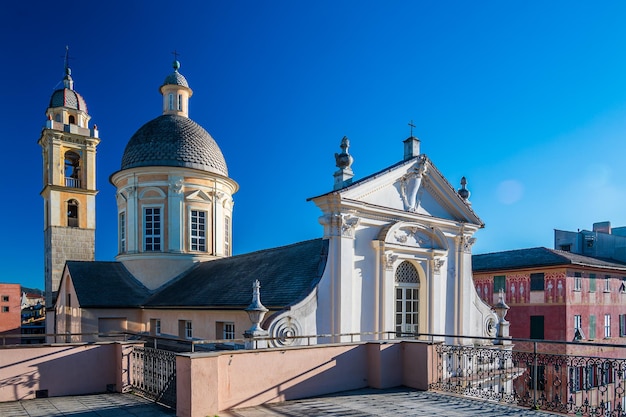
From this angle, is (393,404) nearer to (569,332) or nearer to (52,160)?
(569,332)

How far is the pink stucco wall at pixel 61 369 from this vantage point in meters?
9.59

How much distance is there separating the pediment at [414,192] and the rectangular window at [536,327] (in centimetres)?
1566

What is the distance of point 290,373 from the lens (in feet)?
31.4

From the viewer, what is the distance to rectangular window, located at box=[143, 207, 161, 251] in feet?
77.6

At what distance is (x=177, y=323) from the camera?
19.1m

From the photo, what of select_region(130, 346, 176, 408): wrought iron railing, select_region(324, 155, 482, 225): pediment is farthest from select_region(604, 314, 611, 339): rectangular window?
select_region(130, 346, 176, 408): wrought iron railing

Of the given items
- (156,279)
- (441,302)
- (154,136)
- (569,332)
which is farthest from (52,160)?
(569,332)

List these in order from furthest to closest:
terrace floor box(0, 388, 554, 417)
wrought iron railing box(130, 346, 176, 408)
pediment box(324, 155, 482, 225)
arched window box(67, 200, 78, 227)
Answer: arched window box(67, 200, 78, 227)
pediment box(324, 155, 482, 225)
wrought iron railing box(130, 346, 176, 408)
terrace floor box(0, 388, 554, 417)

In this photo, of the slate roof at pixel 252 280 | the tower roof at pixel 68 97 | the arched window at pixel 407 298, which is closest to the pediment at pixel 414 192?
the arched window at pixel 407 298

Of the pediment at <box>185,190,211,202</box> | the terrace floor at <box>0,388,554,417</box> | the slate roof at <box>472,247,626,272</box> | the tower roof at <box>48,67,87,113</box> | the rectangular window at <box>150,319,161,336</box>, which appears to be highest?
the tower roof at <box>48,67,87,113</box>

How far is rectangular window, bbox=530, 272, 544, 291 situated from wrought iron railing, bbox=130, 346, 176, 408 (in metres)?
26.4

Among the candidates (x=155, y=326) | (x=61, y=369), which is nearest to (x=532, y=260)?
(x=155, y=326)

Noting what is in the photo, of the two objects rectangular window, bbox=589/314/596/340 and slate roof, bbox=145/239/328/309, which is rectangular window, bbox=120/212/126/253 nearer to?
slate roof, bbox=145/239/328/309

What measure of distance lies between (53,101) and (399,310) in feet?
96.0
